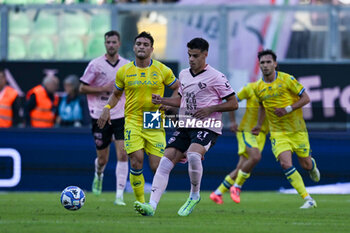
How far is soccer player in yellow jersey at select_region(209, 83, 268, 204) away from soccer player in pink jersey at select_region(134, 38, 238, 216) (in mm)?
3440

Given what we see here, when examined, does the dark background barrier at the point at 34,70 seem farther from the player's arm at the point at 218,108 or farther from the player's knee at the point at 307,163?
the player's arm at the point at 218,108

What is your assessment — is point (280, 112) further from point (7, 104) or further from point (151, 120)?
point (7, 104)

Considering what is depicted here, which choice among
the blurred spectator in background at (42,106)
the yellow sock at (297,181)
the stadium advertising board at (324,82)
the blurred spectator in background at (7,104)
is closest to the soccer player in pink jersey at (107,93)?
the yellow sock at (297,181)

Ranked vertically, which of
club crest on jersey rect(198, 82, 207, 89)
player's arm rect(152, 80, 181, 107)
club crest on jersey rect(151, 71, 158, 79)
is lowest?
player's arm rect(152, 80, 181, 107)

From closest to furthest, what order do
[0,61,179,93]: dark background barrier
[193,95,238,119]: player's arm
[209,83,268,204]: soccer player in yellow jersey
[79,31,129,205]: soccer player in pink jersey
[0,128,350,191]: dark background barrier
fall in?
[193,95,238,119]: player's arm
[79,31,129,205]: soccer player in pink jersey
[209,83,268,204]: soccer player in yellow jersey
[0,128,350,191]: dark background barrier
[0,61,179,93]: dark background barrier

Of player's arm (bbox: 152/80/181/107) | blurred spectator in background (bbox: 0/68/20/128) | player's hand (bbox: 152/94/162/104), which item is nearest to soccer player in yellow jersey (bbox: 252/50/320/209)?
player's arm (bbox: 152/80/181/107)

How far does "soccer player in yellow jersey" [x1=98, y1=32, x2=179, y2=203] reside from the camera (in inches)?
431

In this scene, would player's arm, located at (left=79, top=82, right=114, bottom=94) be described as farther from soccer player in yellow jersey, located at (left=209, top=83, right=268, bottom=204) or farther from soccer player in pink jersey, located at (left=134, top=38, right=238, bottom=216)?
soccer player in pink jersey, located at (left=134, top=38, right=238, bottom=216)

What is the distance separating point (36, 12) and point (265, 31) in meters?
5.11

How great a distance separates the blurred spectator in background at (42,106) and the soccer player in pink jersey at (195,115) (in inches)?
292

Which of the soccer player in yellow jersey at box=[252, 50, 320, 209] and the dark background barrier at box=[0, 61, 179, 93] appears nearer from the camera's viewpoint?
the soccer player in yellow jersey at box=[252, 50, 320, 209]

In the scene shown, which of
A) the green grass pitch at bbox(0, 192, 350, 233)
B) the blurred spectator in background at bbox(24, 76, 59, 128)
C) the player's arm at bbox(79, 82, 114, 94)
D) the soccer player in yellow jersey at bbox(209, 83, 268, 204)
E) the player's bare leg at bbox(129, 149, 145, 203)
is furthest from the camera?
the blurred spectator in background at bbox(24, 76, 59, 128)

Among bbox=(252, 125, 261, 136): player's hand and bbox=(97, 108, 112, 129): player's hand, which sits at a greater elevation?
bbox=(97, 108, 112, 129): player's hand

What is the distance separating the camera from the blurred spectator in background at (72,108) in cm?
1745
